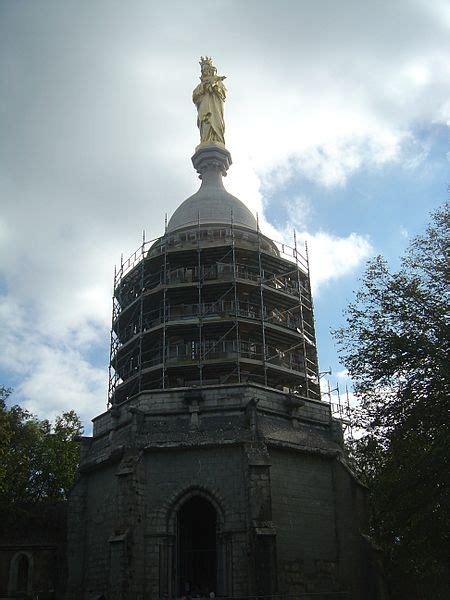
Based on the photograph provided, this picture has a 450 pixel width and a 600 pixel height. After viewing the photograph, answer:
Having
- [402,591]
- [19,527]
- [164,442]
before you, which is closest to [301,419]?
[164,442]

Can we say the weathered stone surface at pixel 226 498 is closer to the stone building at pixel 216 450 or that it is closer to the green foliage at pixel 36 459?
the stone building at pixel 216 450

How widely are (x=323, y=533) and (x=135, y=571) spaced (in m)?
6.36

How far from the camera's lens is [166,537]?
823 inches

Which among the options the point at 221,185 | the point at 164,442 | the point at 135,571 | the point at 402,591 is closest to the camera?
the point at 135,571

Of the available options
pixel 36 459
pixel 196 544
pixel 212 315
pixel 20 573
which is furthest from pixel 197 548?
pixel 36 459

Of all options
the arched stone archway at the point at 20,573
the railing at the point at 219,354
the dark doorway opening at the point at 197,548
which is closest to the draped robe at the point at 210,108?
the railing at the point at 219,354

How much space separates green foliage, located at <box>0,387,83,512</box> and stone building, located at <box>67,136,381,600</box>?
1028 cm

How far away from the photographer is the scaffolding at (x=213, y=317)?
2652 centimetres

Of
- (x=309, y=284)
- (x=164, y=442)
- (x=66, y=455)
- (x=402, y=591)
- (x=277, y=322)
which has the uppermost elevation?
(x=309, y=284)

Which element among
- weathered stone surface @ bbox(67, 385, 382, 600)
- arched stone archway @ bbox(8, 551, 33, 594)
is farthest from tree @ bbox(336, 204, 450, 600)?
arched stone archway @ bbox(8, 551, 33, 594)

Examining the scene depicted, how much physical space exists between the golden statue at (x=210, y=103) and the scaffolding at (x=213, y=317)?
7.90 meters

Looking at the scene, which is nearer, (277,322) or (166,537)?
(166,537)

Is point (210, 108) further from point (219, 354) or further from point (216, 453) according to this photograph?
point (216, 453)

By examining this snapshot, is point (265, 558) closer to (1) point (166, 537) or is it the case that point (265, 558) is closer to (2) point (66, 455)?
(1) point (166, 537)
